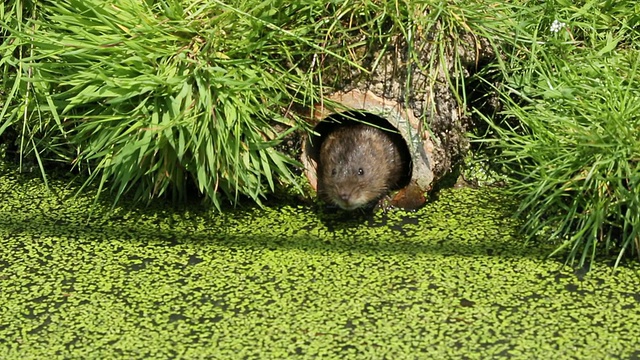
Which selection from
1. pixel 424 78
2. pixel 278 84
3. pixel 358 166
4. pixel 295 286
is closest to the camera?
pixel 295 286

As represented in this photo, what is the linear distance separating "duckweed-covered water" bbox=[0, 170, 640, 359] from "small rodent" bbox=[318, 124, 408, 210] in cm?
14

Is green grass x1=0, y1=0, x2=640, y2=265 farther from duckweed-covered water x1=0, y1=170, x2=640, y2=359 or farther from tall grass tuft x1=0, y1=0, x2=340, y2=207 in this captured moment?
duckweed-covered water x1=0, y1=170, x2=640, y2=359

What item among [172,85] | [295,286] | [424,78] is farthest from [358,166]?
[172,85]

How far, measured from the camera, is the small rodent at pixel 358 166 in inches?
192

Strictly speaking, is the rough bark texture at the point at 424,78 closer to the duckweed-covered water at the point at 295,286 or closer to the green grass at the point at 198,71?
the green grass at the point at 198,71

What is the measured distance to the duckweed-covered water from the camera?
397 centimetres

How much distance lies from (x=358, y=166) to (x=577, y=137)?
1.07 metres

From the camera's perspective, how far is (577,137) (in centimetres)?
444

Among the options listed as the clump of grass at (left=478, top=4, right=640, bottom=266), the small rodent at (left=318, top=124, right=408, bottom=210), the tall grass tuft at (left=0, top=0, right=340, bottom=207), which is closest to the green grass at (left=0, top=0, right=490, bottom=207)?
the tall grass tuft at (left=0, top=0, right=340, bottom=207)

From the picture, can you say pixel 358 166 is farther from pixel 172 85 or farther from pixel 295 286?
pixel 172 85

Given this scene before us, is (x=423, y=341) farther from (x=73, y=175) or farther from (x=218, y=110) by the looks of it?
(x=73, y=175)

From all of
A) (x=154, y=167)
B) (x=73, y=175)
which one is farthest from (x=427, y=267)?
(x=73, y=175)

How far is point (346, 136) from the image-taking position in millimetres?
5125

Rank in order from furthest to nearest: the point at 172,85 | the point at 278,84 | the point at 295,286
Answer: the point at 278,84, the point at 172,85, the point at 295,286
